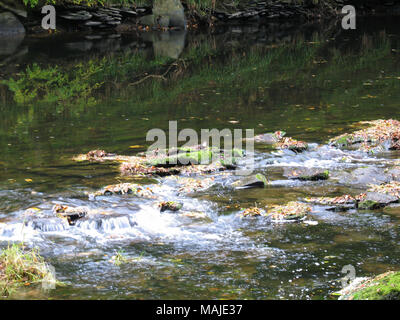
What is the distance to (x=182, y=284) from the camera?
5.35 m

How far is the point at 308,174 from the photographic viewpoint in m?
8.54

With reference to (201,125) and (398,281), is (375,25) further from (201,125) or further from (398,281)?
(398,281)

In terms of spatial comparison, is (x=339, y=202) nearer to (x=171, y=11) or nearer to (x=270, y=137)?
(x=270, y=137)

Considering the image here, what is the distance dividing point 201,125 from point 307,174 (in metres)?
3.84

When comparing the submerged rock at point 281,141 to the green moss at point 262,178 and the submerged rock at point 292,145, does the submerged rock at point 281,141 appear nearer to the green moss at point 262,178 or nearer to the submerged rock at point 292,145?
the submerged rock at point 292,145

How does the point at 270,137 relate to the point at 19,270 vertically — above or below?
above

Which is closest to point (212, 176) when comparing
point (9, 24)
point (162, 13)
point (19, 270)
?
point (19, 270)

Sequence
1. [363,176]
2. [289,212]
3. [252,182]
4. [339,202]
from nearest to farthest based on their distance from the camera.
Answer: [289,212] → [339,202] → [252,182] → [363,176]

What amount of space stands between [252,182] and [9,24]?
22.2 meters

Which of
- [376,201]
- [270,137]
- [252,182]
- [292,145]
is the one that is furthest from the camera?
[270,137]

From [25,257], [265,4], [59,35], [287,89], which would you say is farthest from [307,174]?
[265,4]

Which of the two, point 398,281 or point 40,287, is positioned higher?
point 398,281

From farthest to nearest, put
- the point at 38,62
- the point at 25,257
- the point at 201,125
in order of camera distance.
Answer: the point at 38,62
the point at 201,125
the point at 25,257

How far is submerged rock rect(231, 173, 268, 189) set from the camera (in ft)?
27.0
